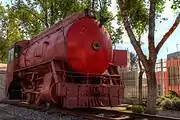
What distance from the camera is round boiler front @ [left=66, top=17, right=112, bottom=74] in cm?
1116

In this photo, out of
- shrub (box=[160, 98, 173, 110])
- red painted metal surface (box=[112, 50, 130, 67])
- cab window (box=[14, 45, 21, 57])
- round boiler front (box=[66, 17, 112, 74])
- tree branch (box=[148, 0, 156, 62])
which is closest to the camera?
round boiler front (box=[66, 17, 112, 74])

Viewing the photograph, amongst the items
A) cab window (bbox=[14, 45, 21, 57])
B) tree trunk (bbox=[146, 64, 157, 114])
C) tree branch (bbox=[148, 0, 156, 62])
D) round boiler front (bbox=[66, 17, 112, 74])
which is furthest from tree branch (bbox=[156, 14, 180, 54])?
cab window (bbox=[14, 45, 21, 57])

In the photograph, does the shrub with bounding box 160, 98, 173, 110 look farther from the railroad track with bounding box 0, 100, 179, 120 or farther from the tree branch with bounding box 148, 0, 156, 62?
the railroad track with bounding box 0, 100, 179, 120

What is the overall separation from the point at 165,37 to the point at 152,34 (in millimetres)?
513

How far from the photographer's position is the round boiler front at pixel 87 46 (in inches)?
439

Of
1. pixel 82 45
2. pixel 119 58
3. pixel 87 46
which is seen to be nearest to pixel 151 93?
pixel 119 58

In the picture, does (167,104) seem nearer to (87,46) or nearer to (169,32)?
(169,32)

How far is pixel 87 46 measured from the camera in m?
11.2

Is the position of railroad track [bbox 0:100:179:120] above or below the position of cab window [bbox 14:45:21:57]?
below

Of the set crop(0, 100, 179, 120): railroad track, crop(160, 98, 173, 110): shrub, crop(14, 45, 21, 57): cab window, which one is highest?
crop(14, 45, 21, 57): cab window

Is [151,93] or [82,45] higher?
[82,45]

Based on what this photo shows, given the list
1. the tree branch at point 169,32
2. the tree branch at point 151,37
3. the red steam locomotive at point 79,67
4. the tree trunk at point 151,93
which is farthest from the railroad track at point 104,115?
the tree branch at point 169,32

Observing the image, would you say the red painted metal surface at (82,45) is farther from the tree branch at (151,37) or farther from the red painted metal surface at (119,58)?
the tree branch at (151,37)

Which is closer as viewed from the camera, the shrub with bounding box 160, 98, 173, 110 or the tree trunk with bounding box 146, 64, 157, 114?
the tree trunk with bounding box 146, 64, 157, 114
